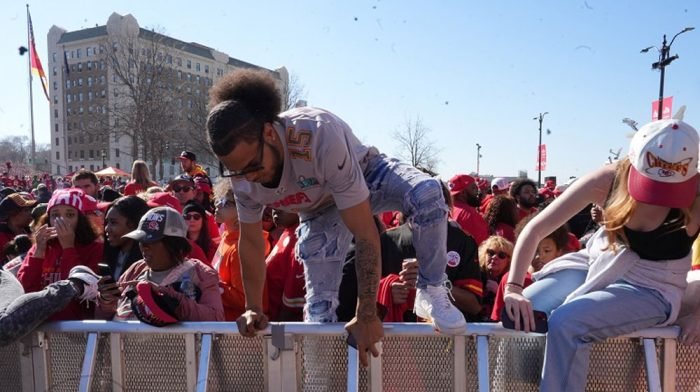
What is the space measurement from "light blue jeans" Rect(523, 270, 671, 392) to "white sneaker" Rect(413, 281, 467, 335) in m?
0.34

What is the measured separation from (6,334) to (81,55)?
8532cm

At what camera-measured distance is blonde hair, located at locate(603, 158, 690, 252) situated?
6.53ft

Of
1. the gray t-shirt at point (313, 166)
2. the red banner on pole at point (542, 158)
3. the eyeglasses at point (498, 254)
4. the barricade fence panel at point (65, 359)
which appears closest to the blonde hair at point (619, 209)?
the gray t-shirt at point (313, 166)

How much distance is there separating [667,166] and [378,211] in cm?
130

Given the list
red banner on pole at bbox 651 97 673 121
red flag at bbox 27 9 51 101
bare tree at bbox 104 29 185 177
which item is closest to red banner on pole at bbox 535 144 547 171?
red banner on pole at bbox 651 97 673 121

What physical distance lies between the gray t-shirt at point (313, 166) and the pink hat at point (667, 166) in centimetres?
104

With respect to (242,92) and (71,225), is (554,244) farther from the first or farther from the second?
(71,225)

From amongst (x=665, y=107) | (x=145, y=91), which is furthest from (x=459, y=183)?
(x=145, y=91)

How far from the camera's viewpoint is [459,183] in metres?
5.69

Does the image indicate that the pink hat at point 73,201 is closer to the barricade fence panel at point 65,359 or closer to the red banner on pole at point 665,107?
the barricade fence panel at point 65,359

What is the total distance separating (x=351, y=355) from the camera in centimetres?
206

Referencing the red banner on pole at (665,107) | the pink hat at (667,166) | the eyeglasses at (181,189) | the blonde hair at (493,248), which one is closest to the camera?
the pink hat at (667,166)

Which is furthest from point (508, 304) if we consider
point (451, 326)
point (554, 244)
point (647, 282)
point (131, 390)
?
point (554, 244)

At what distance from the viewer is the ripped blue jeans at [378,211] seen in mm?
2418
